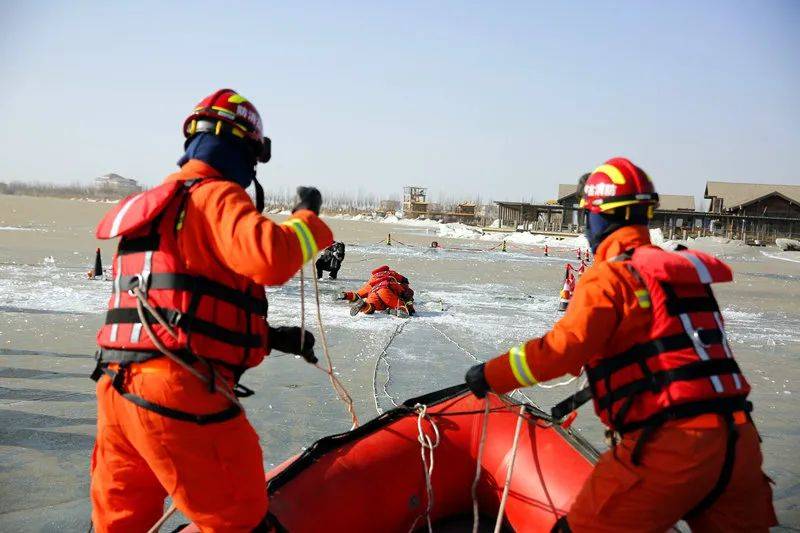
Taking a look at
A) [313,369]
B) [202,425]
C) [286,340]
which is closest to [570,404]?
[286,340]

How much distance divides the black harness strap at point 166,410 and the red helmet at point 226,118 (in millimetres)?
805

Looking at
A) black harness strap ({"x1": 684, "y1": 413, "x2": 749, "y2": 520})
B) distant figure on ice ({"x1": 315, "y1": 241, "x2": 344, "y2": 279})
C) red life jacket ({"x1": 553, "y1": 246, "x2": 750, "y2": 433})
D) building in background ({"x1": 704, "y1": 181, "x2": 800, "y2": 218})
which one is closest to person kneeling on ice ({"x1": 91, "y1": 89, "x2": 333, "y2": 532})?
red life jacket ({"x1": 553, "y1": 246, "x2": 750, "y2": 433})

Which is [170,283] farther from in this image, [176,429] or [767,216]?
[767,216]

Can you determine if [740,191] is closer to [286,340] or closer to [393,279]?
[393,279]

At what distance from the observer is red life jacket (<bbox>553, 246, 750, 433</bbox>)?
1815 millimetres

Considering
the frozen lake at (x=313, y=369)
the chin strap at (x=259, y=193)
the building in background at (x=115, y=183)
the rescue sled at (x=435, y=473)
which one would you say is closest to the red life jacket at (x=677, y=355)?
the rescue sled at (x=435, y=473)

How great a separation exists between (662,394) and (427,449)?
4.06ft

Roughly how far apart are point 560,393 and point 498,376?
3204 millimetres

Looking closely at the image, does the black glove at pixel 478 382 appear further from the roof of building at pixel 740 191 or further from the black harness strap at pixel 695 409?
the roof of building at pixel 740 191

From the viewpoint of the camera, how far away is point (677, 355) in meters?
1.83

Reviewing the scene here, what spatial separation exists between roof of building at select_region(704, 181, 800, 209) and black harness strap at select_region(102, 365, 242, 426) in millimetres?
49613

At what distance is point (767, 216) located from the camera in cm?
4247

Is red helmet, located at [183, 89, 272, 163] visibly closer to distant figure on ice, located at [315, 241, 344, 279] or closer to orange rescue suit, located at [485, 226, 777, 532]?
orange rescue suit, located at [485, 226, 777, 532]

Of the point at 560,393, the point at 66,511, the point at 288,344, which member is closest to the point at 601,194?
the point at 288,344
